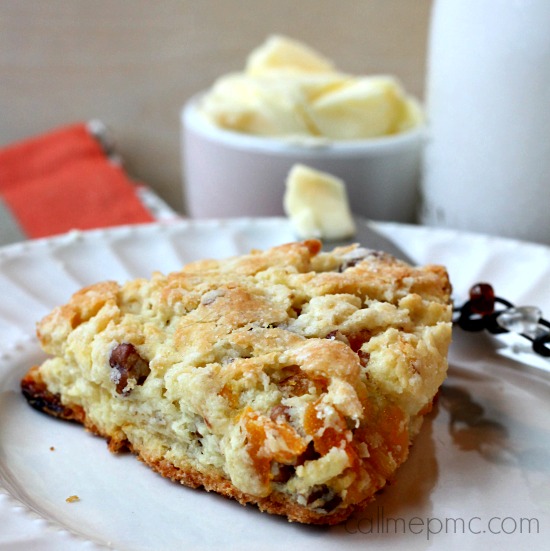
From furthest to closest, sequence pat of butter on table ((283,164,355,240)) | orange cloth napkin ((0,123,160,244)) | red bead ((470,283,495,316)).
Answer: orange cloth napkin ((0,123,160,244)), pat of butter on table ((283,164,355,240)), red bead ((470,283,495,316))

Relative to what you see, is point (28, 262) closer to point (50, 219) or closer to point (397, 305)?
point (50, 219)

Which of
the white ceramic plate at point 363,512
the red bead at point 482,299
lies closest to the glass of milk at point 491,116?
the white ceramic plate at point 363,512

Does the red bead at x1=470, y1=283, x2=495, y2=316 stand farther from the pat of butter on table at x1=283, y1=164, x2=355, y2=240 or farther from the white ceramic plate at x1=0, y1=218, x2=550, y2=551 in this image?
the pat of butter on table at x1=283, y1=164, x2=355, y2=240

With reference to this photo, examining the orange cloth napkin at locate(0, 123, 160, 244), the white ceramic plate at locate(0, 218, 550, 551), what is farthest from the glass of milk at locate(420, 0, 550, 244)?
the orange cloth napkin at locate(0, 123, 160, 244)

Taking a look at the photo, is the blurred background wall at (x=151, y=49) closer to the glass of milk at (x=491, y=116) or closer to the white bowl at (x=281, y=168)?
the white bowl at (x=281, y=168)

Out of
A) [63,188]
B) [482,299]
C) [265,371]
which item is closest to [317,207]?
[482,299]

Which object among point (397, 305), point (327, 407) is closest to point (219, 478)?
point (327, 407)

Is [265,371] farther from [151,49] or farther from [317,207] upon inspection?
[151,49]
